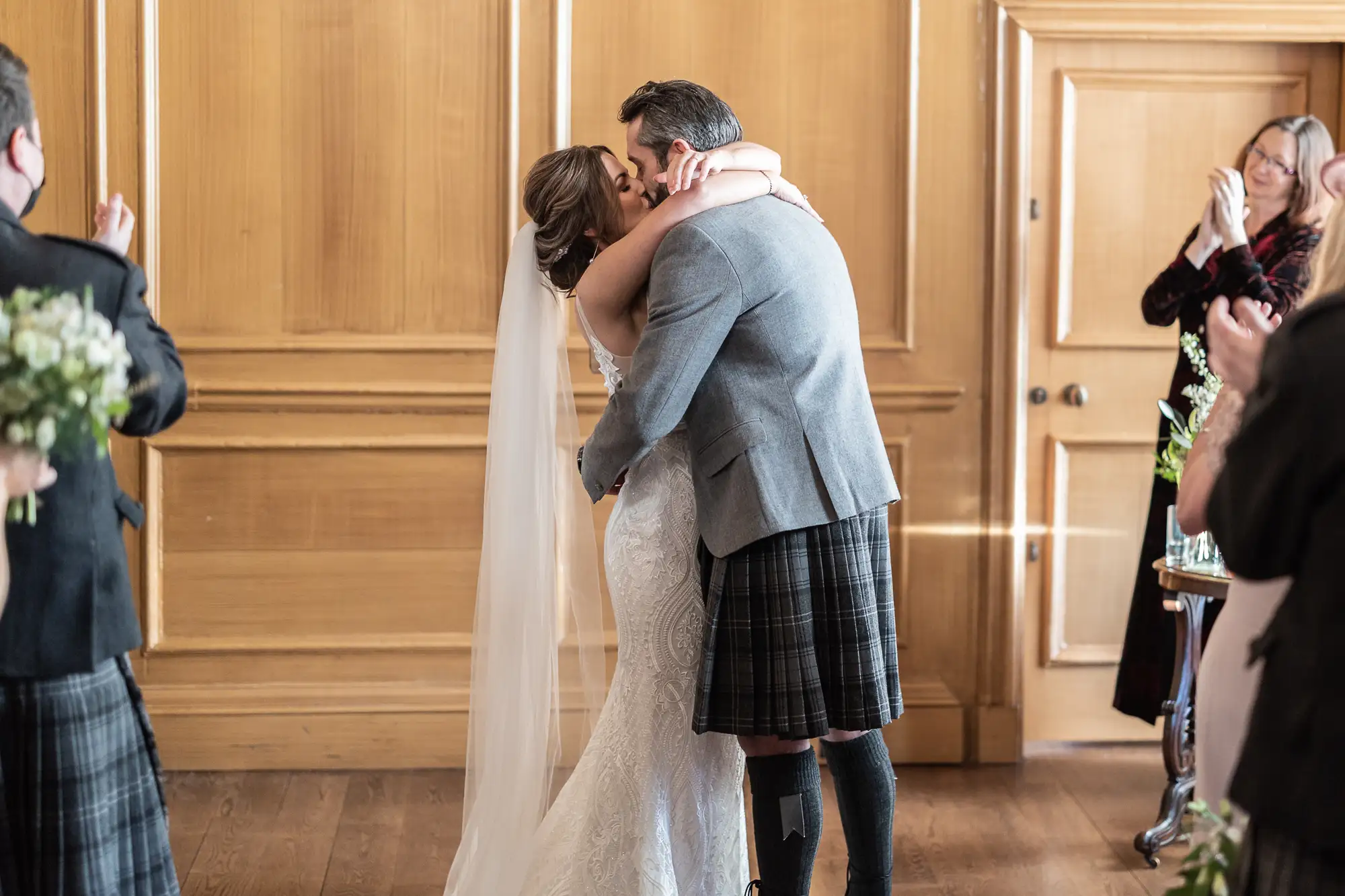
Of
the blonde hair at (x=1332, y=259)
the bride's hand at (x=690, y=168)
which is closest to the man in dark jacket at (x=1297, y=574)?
the blonde hair at (x=1332, y=259)

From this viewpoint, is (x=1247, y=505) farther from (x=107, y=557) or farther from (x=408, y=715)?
(x=408, y=715)

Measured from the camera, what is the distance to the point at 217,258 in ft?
12.6

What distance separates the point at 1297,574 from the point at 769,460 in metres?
1.11

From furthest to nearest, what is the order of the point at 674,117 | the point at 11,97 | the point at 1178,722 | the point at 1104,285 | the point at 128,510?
the point at 1104,285 → the point at 1178,722 → the point at 674,117 → the point at 128,510 → the point at 11,97

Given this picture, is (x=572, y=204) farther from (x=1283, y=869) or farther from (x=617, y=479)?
(x=1283, y=869)

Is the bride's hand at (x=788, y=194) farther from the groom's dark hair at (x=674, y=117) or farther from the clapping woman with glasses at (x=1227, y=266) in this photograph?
the clapping woman with glasses at (x=1227, y=266)

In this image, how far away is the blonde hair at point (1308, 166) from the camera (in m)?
3.50

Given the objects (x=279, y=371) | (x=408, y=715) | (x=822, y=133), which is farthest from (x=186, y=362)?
(x=822, y=133)

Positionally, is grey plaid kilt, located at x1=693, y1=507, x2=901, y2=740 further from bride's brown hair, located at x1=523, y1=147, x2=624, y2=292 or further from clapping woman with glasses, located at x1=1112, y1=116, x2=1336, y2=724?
clapping woman with glasses, located at x1=1112, y1=116, x2=1336, y2=724

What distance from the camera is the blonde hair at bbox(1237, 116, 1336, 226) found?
350 centimetres

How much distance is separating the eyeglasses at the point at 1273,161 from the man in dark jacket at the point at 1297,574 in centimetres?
259

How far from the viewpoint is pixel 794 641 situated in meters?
2.27

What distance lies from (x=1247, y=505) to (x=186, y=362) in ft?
10.8

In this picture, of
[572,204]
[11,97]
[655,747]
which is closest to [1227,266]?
[572,204]
